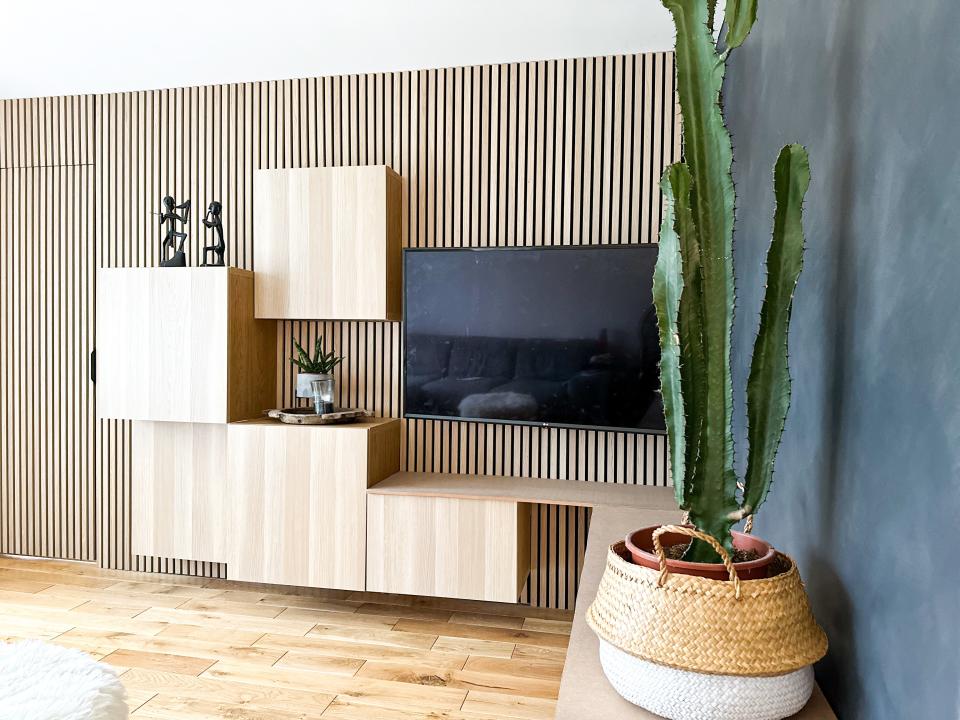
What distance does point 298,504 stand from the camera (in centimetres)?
289

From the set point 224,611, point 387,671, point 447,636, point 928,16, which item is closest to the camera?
point 928,16

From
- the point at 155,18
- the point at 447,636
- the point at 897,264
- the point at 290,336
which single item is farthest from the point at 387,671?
the point at 155,18

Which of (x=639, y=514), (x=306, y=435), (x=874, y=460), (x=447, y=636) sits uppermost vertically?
(x=874, y=460)

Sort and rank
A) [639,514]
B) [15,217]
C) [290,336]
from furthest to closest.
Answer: [15,217]
[290,336]
[639,514]

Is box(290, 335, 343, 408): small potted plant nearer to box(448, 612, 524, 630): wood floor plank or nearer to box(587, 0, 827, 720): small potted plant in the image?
box(448, 612, 524, 630): wood floor plank

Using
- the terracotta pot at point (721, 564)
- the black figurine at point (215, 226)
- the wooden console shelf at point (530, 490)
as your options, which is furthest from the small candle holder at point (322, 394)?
the terracotta pot at point (721, 564)

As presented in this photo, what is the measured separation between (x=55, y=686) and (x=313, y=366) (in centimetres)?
176

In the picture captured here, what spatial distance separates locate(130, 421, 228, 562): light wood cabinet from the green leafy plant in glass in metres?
0.44

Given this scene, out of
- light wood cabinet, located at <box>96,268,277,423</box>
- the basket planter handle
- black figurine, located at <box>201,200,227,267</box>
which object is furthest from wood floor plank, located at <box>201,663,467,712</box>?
black figurine, located at <box>201,200,227,267</box>

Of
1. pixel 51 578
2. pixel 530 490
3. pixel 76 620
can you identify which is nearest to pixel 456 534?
pixel 530 490

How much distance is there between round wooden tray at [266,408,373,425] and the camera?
293 centimetres

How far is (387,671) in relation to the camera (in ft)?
8.18

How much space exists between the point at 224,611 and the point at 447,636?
1.01 meters

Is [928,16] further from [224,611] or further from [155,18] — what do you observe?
[224,611]
